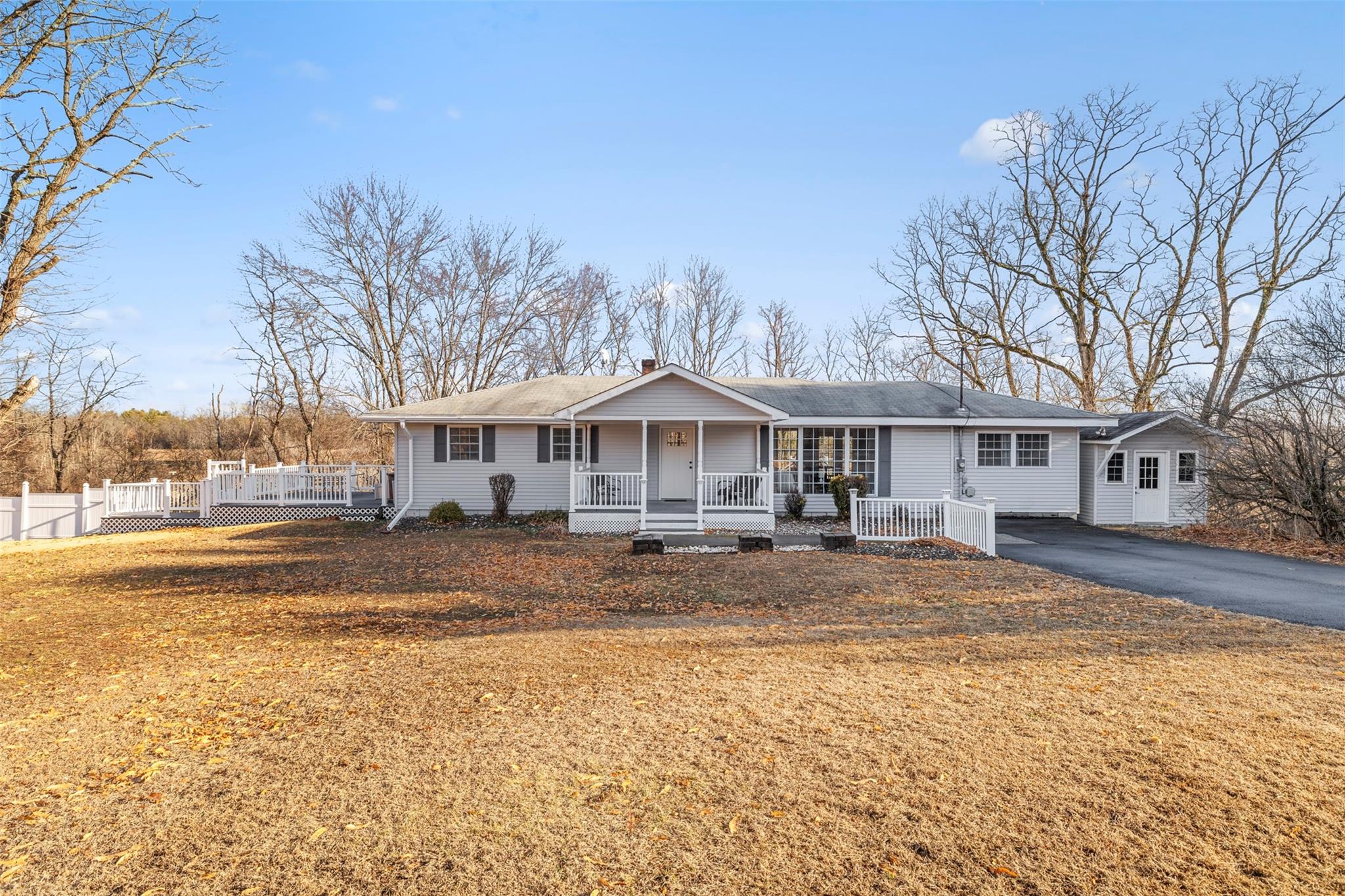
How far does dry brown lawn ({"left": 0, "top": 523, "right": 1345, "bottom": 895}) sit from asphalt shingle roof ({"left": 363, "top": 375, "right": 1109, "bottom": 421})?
9.59 meters

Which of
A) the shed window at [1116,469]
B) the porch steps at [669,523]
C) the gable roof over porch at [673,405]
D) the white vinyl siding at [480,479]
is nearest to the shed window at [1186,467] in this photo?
the shed window at [1116,469]

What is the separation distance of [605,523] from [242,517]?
10629mm

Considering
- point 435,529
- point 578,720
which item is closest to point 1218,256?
point 435,529

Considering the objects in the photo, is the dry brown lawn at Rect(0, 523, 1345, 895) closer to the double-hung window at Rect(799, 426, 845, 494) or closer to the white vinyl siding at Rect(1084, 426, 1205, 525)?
the double-hung window at Rect(799, 426, 845, 494)

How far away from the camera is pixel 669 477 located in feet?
57.1

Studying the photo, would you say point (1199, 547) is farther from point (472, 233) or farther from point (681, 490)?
point (472, 233)

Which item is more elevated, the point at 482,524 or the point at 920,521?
the point at 920,521

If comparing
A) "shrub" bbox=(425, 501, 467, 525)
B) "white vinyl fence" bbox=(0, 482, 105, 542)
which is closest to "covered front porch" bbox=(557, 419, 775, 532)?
"shrub" bbox=(425, 501, 467, 525)

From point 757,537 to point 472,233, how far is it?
79.3 ft

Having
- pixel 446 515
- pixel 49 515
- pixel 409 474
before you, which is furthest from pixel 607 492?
pixel 49 515

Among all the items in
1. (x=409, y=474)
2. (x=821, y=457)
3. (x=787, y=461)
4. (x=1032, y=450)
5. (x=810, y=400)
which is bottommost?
(x=409, y=474)

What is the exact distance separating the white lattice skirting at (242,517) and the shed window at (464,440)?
307 centimetres

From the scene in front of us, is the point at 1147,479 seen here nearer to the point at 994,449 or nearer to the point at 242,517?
the point at 994,449

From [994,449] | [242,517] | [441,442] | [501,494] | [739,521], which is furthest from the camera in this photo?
[242,517]
